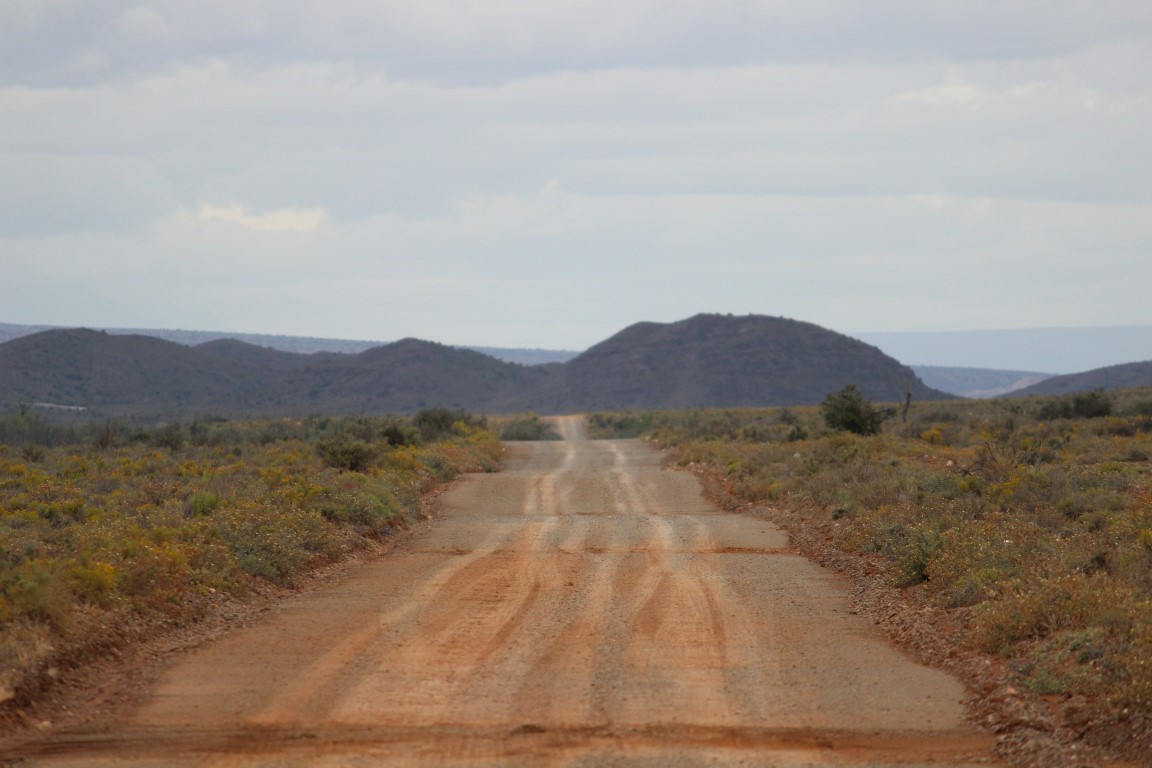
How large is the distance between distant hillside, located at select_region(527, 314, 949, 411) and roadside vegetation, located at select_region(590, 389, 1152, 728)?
8745 cm

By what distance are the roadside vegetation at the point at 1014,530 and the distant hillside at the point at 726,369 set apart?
87.4m

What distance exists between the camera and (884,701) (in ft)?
Answer: 26.4

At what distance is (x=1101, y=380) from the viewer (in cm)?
12250

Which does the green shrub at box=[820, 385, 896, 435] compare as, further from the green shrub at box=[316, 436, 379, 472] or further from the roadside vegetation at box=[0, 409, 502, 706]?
the green shrub at box=[316, 436, 379, 472]

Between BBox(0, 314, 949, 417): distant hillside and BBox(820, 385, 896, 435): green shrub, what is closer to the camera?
BBox(820, 385, 896, 435): green shrub

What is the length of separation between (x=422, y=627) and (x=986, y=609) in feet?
16.7

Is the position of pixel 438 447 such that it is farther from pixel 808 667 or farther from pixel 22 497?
pixel 808 667

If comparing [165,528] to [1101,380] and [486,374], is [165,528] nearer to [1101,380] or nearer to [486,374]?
Answer: [1101,380]

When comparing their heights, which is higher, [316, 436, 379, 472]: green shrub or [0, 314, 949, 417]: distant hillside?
[0, 314, 949, 417]: distant hillside

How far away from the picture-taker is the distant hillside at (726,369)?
11950cm

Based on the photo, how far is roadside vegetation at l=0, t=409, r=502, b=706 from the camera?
8680 millimetres

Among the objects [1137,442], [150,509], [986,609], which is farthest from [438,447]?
A: [986,609]

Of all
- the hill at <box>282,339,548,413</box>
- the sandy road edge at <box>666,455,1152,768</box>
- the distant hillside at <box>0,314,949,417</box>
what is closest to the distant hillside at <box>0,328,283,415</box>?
the distant hillside at <box>0,314,949,417</box>

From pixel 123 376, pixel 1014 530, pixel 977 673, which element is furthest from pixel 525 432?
pixel 123 376
